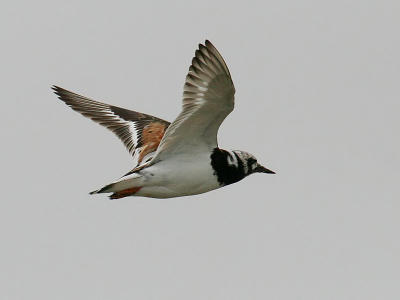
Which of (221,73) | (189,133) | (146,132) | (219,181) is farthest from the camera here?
(146,132)

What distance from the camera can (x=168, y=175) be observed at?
10.1 m

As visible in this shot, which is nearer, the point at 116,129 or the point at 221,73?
the point at 221,73

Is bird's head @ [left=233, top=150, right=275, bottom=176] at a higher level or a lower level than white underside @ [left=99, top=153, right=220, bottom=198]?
higher

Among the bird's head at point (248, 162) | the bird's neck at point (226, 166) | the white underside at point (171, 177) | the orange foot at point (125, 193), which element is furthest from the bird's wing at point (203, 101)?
the bird's head at point (248, 162)

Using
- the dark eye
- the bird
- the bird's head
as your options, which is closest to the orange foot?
the bird

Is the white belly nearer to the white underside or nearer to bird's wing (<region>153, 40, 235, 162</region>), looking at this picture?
the white underside

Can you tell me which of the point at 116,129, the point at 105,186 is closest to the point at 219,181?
the point at 105,186

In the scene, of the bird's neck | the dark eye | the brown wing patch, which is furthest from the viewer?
the brown wing patch

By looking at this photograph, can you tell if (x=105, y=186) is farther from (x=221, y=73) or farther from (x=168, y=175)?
(x=221, y=73)

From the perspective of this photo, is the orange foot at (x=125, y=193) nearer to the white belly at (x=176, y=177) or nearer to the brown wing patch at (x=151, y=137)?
the white belly at (x=176, y=177)

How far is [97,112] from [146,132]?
3.22 ft

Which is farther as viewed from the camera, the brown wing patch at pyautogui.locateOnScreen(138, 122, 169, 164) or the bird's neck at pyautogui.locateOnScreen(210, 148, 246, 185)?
the brown wing patch at pyautogui.locateOnScreen(138, 122, 169, 164)

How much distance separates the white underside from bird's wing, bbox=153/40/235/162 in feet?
0.75

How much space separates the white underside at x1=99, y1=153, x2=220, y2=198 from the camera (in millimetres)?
10133
